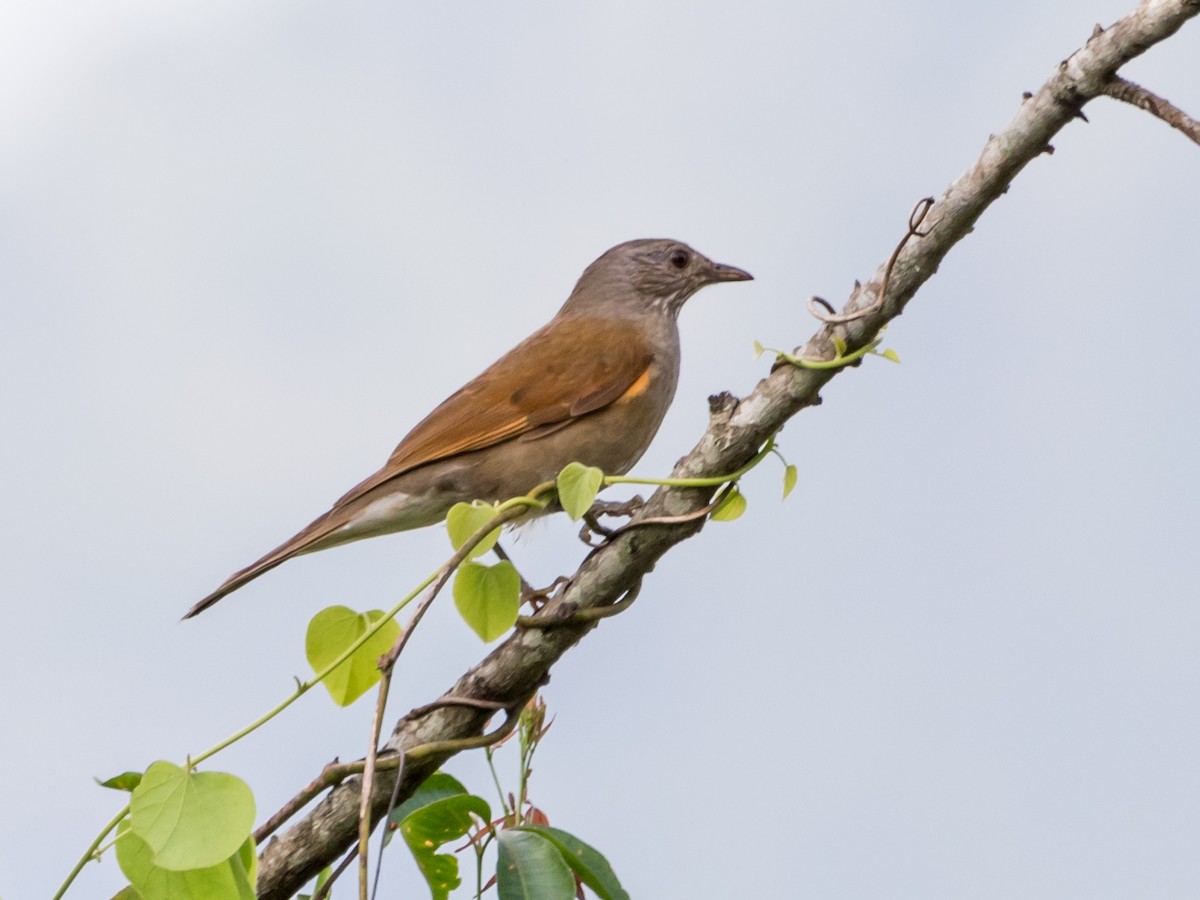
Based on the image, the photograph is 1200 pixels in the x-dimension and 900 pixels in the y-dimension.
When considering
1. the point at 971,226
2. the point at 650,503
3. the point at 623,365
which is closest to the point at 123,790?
the point at 650,503

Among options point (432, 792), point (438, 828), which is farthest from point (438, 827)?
point (432, 792)

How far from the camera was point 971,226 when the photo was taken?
10.7ft

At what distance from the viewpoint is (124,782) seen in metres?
2.89

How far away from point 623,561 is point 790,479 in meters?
0.47

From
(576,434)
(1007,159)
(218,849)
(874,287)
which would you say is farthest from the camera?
(576,434)

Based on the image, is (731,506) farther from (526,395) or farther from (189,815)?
(526,395)

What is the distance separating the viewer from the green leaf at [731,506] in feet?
11.2

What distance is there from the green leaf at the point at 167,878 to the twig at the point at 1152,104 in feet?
7.92

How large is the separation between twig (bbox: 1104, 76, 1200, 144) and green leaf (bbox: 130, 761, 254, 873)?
2338mm

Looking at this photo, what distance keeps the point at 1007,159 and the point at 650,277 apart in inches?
138

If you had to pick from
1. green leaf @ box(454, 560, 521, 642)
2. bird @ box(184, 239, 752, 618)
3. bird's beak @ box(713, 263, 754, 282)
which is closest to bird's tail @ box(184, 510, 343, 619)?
bird @ box(184, 239, 752, 618)

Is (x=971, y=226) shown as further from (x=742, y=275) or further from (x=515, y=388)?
(x=742, y=275)

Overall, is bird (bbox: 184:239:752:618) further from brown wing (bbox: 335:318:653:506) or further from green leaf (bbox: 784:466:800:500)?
green leaf (bbox: 784:466:800:500)

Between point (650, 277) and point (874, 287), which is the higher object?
point (650, 277)
